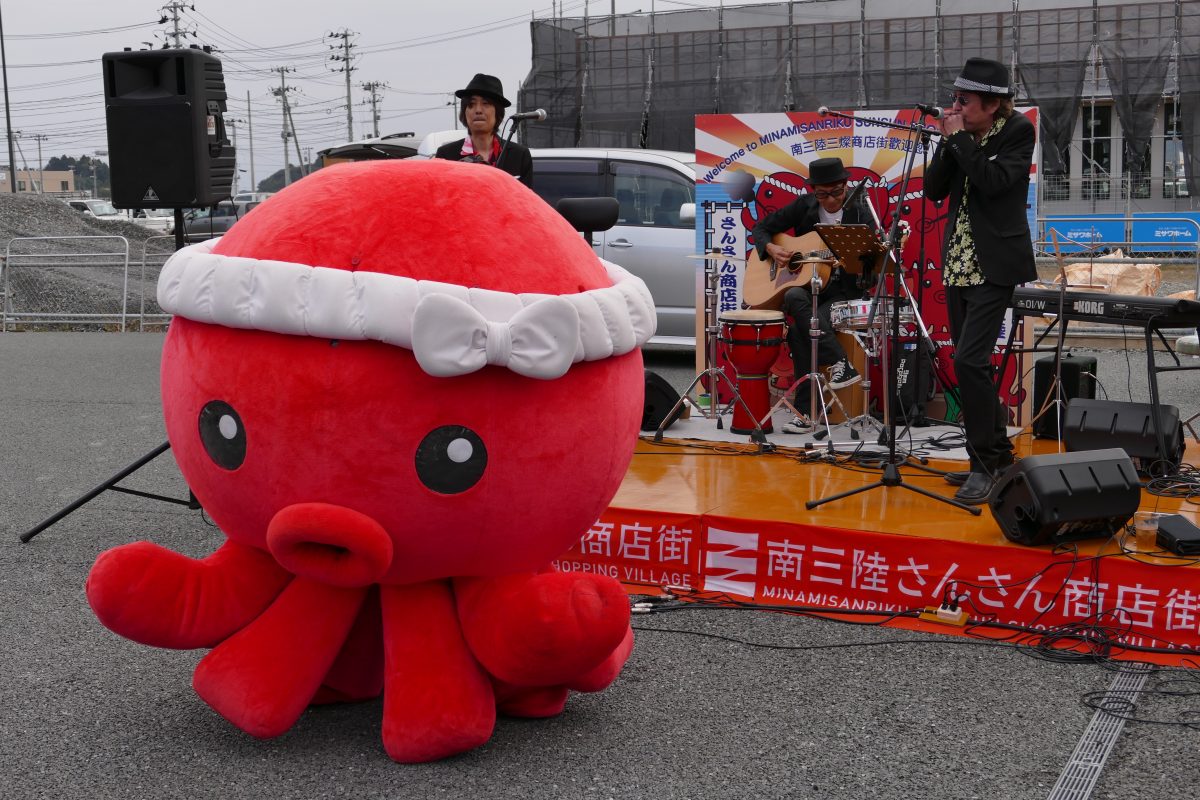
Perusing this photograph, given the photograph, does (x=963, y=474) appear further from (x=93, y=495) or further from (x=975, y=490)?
(x=93, y=495)

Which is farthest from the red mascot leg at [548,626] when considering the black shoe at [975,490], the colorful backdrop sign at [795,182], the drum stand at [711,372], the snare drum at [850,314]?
the colorful backdrop sign at [795,182]

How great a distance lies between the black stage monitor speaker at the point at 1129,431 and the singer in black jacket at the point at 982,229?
472 mm

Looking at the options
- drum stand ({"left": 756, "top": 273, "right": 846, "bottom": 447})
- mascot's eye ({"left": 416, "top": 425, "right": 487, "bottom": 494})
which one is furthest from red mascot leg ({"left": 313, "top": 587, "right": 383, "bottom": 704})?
drum stand ({"left": 756, "top": 273, "right": 846, "bottom": 447})

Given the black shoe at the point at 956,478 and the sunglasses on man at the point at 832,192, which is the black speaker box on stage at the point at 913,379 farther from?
the black shoe at the point at 956,478

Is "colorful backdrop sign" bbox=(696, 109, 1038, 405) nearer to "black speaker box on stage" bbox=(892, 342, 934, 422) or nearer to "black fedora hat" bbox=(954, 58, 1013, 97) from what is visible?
"black speaker box on stage" bbox=(892, 342, 934, 422)

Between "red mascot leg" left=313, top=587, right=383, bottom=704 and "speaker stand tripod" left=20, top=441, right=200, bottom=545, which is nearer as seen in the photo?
"red mascot leg" left=313, top=587, right=383, bottom=704

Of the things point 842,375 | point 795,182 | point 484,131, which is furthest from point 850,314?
point 484,131

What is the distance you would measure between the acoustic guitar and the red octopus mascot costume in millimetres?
3929

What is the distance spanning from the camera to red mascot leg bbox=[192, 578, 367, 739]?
3.27 meters

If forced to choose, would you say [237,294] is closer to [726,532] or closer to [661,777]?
[661,777]

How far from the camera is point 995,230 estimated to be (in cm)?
535

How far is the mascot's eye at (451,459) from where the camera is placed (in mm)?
3100

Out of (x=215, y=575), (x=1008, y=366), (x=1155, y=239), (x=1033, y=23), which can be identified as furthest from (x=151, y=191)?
(x=1033, y=23)

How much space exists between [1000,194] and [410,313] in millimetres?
3322
